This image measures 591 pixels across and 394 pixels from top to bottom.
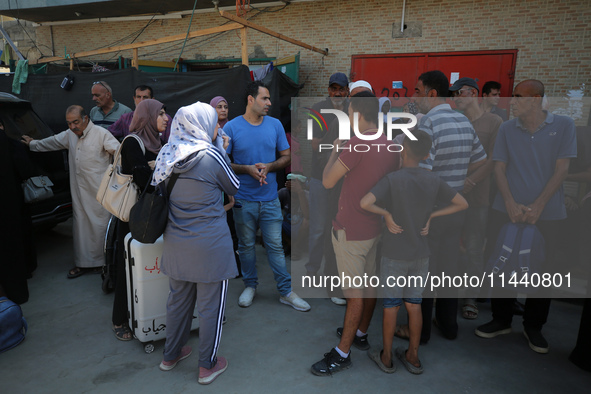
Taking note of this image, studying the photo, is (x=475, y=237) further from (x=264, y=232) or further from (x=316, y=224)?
(x=264, y=232)

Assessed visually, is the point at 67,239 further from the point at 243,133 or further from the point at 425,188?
the point at 425,188

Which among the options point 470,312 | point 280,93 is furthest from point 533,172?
point 280,93

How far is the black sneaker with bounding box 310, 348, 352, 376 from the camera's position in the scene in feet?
9.12

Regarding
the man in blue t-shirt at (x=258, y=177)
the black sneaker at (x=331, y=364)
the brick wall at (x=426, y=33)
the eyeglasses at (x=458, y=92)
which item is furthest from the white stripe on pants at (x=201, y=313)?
the brick wall at (x=426, y=33)

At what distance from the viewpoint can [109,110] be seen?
525 cm

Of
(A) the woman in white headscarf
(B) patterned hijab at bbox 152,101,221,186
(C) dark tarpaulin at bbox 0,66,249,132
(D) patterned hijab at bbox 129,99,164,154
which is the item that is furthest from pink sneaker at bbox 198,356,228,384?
(C) dark tarpaulin at bbox 0,66,249,132

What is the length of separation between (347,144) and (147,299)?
1854mm

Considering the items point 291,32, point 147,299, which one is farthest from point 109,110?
point 291,32

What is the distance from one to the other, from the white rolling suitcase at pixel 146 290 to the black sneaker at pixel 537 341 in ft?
9.49

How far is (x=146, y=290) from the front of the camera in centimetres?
294

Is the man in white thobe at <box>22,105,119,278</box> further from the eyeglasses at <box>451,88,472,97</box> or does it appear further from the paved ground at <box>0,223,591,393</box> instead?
the eyeglasses at <box>451,88,472,97</box>

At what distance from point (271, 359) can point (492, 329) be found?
6.12 feet

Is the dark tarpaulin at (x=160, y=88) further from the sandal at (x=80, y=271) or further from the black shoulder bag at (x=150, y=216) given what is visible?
the black shoulder bag at (x=150, y=216)

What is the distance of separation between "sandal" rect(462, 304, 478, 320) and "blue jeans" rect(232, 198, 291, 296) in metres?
1.64
